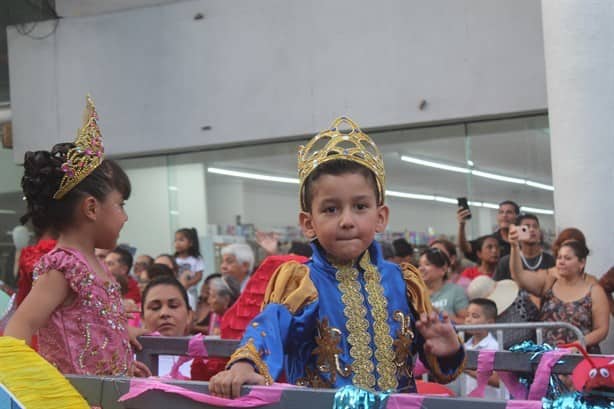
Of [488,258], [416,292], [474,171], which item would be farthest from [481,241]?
[416,292]

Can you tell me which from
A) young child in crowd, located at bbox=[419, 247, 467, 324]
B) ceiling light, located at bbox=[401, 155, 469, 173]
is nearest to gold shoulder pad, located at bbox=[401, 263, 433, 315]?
young child in crowd, located at bbox=[419, 247, 467, 324]

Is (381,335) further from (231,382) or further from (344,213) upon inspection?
(231,382)

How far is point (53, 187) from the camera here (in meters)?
3.74

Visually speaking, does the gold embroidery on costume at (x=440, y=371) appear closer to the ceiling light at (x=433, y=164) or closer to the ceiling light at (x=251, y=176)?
the ceiling light at (x=433, y=164)

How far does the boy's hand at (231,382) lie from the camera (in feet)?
7.52

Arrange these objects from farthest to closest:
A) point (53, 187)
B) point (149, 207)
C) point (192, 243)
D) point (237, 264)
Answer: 1. point (149, 207)
2. point (192, 243)
3. point (237, 264)
4. point (53, 187)

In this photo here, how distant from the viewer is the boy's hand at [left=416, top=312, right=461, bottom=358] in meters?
3.05

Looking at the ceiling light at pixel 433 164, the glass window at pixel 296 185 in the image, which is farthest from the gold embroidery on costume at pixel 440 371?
the ceiling light at pixel 433 164

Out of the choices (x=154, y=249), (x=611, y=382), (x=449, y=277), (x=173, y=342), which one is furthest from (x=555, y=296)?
(x=154, y=249)

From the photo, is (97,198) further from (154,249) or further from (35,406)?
(154,249)

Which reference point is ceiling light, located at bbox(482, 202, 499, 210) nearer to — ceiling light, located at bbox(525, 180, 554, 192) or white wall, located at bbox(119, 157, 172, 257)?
ceiling light, located at bbox(525, 180, 554, 192)

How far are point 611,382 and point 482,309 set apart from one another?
4578 mm

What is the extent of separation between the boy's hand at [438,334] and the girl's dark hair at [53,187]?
1.47 m

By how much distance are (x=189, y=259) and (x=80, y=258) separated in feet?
22.6
